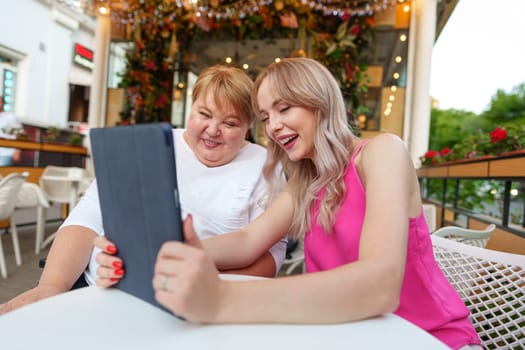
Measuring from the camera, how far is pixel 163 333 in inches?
22.4

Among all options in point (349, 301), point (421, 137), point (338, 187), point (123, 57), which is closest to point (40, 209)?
point (123, 57)

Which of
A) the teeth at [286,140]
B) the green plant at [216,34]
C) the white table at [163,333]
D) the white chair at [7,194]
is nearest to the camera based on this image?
the white table at [163,333]

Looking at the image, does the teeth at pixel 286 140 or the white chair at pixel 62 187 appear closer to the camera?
the teeth at pixel 286 140

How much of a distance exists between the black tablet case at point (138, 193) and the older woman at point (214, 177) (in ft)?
1.91

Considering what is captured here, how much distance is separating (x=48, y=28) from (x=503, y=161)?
10.0m

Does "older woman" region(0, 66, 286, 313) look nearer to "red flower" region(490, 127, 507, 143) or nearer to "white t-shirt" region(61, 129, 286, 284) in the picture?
"white t-shirt" region(61, 129, 286, 284)

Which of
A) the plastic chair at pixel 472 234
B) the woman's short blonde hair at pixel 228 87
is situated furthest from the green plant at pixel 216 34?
the woman's short blonde hair at pixel 228 87

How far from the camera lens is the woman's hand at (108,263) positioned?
2.19 feet

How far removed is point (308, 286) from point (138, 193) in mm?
301

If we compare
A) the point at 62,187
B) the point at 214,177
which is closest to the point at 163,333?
the point at 214,177

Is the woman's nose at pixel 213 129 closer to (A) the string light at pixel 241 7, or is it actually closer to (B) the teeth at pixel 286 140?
(B) the teeth at pixel 286 140

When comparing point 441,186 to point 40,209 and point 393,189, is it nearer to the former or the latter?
point 393,189

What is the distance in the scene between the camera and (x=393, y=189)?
77cm

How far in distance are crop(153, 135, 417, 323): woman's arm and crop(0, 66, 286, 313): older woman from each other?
0.52 m
